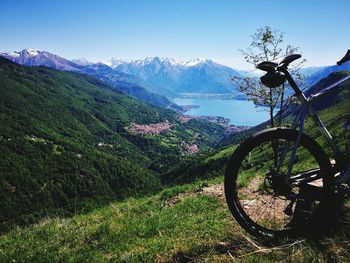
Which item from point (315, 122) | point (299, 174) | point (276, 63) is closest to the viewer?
point (276, 63)

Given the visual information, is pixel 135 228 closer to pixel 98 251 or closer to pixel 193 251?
pixel 98 251

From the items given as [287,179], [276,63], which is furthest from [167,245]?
[276,63]

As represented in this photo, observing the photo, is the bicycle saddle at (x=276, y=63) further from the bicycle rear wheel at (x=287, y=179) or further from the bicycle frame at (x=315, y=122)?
the bicycle rear wheel at (x=287, y=179)

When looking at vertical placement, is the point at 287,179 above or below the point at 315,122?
below

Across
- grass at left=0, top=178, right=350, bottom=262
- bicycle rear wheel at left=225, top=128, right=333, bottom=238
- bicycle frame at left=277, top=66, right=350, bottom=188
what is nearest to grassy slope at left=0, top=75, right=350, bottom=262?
grass at left=0, top=178, right=350, bottom=262

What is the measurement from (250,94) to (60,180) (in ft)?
606

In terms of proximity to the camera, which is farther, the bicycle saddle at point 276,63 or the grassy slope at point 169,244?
the bicycle saddle at point 276,63

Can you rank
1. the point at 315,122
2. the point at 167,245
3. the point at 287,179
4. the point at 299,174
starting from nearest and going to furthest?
the point at 315,122 → the point at 287,179 → the point at 299,174 → the point at 167,245

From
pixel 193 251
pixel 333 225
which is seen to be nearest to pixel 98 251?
pixel 193 251

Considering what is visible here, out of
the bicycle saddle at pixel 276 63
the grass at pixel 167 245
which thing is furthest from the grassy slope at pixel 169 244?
the bicycle saddle at pixel 276 63

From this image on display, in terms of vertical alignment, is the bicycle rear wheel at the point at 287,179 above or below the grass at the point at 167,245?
above

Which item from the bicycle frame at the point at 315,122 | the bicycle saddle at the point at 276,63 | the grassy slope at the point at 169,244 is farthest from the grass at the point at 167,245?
the bicycle saddle at the point at 276,63

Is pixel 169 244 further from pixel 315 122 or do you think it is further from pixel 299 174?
pixel 315 122

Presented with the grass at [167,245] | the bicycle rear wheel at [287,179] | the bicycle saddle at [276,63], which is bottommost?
the grass at [167,245]
